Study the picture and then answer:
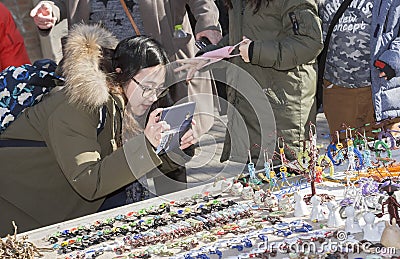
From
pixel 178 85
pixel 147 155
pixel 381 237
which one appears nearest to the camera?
pixel 381 237

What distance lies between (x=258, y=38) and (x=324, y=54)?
0.29 meters

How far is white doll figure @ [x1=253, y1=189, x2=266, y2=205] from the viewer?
6.72ft

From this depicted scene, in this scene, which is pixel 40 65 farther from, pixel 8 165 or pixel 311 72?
pixel 311 72

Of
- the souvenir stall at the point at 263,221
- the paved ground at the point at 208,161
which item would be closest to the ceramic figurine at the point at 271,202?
the souvenir stall at the point at 263,221

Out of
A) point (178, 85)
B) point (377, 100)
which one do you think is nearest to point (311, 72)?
point (377, 100)

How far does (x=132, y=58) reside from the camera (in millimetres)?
2207

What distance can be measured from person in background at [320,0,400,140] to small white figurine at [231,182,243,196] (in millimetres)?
701

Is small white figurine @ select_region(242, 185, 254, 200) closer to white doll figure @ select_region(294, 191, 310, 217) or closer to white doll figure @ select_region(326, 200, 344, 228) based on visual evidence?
white doll figure @ select_region(294, 191, 310, 217)

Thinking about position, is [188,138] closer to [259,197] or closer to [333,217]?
[259,197]

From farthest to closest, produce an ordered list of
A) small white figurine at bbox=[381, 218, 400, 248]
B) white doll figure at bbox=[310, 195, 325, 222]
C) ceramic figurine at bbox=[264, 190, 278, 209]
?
1. ceramic figurine at bbox=[264, 190, 278, 209]
2. white doll figure at bbox=[310, 195, 325, 222]
3. small white figurine at bbox=[381, 218, 400, 248]

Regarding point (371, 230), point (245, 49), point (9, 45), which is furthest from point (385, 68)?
point (9, 45)

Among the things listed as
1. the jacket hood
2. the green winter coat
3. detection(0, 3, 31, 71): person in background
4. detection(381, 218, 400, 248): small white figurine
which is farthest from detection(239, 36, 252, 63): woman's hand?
detection(0, 3, 31, 71): person in background

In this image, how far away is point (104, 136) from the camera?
2.33 meters

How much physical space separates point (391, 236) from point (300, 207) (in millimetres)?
341
